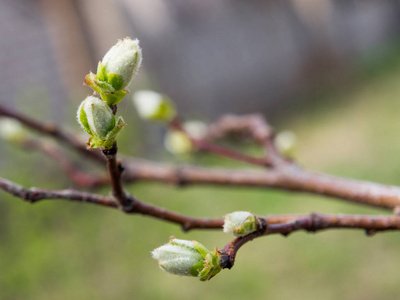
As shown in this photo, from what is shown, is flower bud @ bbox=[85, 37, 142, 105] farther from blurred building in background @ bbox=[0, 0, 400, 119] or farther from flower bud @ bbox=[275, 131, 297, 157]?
blurred building in background @ bbox=[0, 0, 400, 119]

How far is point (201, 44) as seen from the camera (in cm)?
337

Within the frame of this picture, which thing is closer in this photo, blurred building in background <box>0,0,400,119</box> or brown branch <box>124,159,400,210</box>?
brown branch <box>124,159,400,210</box>

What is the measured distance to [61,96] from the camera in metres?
2.89

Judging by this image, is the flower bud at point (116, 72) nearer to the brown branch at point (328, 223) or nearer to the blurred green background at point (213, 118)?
the brown branch at point (328, 223)

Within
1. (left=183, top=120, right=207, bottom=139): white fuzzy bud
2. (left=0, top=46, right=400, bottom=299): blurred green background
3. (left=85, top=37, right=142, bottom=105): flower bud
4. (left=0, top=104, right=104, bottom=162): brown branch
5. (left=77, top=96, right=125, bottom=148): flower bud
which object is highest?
(left=0, top=46, right=400, bottom=299): blurred green background

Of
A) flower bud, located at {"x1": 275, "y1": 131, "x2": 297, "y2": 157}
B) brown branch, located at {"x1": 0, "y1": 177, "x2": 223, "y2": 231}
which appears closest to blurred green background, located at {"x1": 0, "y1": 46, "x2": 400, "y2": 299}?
flower bud, located at {"x1": 275, "y1": 131, "x2": 297, "y2": 157}

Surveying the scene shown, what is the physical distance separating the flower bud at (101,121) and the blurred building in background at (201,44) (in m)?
2.51

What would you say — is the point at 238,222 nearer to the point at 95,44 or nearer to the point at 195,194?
the point at 195,194

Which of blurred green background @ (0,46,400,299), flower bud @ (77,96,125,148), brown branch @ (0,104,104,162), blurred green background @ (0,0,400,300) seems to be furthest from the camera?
blurred green background @ (0,0,400,300)

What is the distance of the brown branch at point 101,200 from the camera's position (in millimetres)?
362

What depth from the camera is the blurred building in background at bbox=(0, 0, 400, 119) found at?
2838 millimetres

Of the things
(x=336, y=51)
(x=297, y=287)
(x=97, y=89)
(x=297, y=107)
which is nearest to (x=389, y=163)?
(x=297, y=287)

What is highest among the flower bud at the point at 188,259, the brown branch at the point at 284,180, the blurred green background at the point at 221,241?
the blurred green background at the point at 221,241

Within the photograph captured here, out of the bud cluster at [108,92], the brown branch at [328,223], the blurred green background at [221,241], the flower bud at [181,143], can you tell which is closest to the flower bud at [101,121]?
the bud cluster at [108,92]
